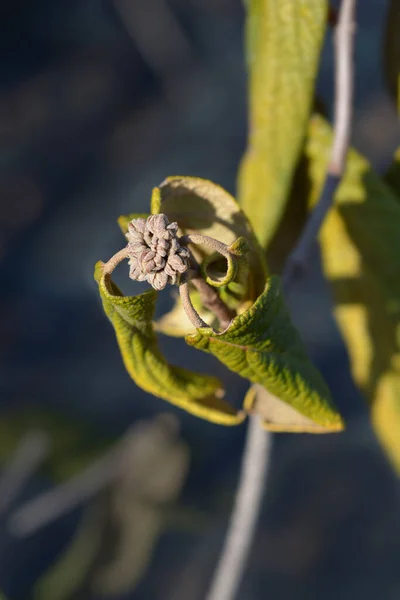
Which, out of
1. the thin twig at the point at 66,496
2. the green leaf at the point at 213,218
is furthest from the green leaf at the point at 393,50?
the thin twig at the point at 66,496

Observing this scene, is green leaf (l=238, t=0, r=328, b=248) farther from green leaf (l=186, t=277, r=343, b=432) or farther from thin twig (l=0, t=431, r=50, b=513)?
thin twig (l=0, t=431, r=50, b=513)

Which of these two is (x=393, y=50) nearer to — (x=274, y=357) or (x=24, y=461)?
(x=274, y=357)

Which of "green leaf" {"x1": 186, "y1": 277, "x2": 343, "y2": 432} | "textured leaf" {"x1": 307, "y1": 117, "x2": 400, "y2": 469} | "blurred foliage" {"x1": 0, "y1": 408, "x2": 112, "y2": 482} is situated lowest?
"blurred foliage" {"x1": 0, "y1": 408, "x2": 112, "y2": 482}

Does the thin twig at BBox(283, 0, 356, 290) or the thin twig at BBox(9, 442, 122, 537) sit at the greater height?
the thin twig at BBox(283, 0, 356, 290)

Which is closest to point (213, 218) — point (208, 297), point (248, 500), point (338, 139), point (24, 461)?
point (208, 297)

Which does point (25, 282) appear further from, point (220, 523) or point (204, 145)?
point (220, 523)

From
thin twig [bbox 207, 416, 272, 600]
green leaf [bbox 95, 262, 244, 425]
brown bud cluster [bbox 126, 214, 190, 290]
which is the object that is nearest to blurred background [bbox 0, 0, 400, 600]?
thin twig [bbox 207, 416, 272, 600]

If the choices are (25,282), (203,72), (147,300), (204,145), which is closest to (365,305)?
(147,300)
